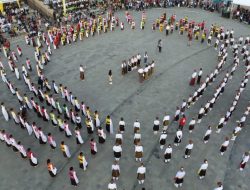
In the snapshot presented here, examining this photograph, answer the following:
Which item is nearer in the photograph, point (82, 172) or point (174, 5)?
point (82, 172)

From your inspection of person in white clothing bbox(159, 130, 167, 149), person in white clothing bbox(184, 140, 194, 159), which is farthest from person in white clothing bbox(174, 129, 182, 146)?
Answer: person in white clothing bbox(184, 140, 194, 159)

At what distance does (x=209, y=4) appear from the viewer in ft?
107

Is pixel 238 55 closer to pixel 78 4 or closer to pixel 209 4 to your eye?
pixel 209 4

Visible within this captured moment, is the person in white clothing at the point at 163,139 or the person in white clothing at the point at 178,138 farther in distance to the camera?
the person in white clothing at the point at 178,138

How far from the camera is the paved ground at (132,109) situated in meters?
12.4

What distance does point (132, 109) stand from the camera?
1648 cm

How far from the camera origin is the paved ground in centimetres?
1238

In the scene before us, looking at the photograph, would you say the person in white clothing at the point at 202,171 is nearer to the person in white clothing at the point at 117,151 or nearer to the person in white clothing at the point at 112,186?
the person in white clothing at the point at 117,151

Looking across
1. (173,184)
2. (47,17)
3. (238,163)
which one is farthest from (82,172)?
(47,17)

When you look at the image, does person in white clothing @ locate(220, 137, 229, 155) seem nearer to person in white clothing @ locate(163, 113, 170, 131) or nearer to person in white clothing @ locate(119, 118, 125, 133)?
person in white clothing @ locate(163, 113, 170, 131)

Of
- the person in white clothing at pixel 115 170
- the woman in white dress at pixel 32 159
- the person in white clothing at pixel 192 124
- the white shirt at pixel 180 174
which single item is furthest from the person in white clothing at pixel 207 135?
the woman in white dress at pixel 32 159

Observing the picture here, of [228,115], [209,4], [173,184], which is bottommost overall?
[173,184]

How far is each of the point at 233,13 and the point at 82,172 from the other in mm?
24895

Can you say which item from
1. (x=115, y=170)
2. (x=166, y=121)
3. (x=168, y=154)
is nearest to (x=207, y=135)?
(x=166, y=121)
